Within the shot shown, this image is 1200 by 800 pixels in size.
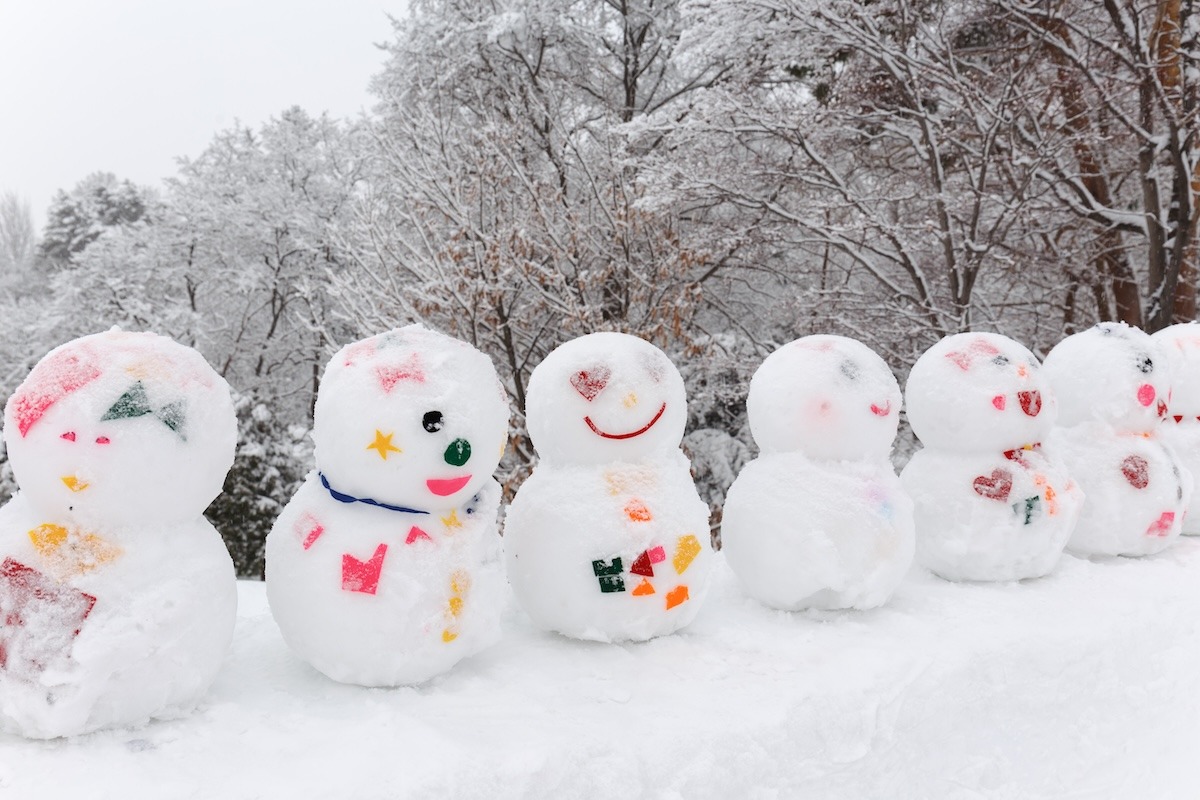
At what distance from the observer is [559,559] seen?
2.57 m

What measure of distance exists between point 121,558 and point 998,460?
3232mm

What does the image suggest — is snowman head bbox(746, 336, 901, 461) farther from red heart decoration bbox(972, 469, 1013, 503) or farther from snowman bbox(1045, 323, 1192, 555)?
snowman bbox(1045, 323, 1192, 555)

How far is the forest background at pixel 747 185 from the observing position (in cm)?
654

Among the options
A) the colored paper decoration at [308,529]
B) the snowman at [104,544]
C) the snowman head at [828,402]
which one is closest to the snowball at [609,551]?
the snowman head at [828,402]

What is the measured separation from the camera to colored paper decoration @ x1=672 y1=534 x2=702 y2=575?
2.63 metres

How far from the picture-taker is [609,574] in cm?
254

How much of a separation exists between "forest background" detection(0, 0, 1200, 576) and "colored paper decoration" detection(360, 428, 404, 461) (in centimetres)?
392

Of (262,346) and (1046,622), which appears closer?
(1046,622)

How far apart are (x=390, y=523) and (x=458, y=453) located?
29 cm

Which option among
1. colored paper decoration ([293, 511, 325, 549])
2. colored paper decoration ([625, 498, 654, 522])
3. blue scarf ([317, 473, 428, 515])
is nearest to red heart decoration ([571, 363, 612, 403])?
colored paper decoration ([625, 498, 654, 522])

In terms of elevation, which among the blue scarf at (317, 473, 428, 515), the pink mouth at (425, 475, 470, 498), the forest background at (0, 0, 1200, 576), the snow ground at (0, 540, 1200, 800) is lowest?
the snow ground at (0, 540, 1200, 800)

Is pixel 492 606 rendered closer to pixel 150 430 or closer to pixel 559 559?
pixel 559 559

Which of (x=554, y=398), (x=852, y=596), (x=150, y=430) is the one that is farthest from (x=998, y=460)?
(x=150, y=430)

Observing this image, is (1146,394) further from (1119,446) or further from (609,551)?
(609,551)
